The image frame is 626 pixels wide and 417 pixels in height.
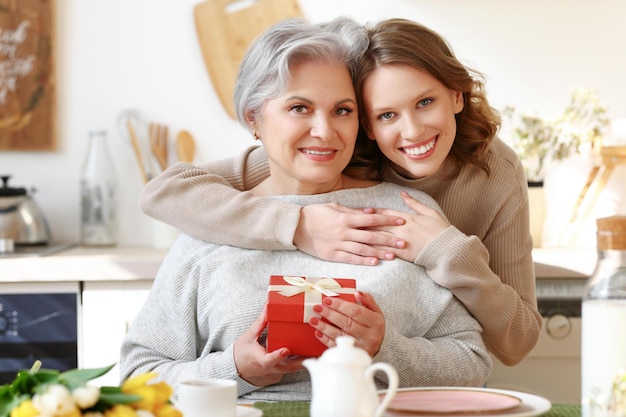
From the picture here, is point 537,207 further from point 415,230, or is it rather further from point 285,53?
point 285,53

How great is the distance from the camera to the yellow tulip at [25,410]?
0.92m

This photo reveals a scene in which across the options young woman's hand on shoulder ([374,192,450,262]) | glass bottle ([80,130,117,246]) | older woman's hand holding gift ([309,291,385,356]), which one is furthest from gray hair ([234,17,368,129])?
glass bottle ([80,130,117,246])

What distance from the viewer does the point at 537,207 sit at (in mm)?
2768

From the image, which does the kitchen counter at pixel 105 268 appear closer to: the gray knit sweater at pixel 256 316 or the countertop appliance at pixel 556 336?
the countertop appliance at pixel 556 336

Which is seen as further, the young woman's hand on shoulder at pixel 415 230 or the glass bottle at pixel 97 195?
the glass bottle at pixel 97 195

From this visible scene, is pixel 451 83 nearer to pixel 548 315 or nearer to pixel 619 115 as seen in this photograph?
pixel 548 315

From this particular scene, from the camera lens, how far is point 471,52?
118 inches

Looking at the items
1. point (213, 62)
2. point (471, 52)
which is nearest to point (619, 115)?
point (471, 52)

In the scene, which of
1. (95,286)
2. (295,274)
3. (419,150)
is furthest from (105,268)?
(419,150)

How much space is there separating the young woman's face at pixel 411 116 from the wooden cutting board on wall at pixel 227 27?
1.30 m

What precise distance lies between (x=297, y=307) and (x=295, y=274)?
1.17ft

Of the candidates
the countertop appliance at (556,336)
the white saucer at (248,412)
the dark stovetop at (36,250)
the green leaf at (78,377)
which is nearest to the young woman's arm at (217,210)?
the white saucer at (248,412)

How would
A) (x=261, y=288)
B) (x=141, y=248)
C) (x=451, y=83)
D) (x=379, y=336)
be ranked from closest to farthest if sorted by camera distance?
(x=379, y=336), (x=261, y=288), (x=451, y=83), (x=141, y=248)

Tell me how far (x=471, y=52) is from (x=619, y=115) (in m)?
0.53
